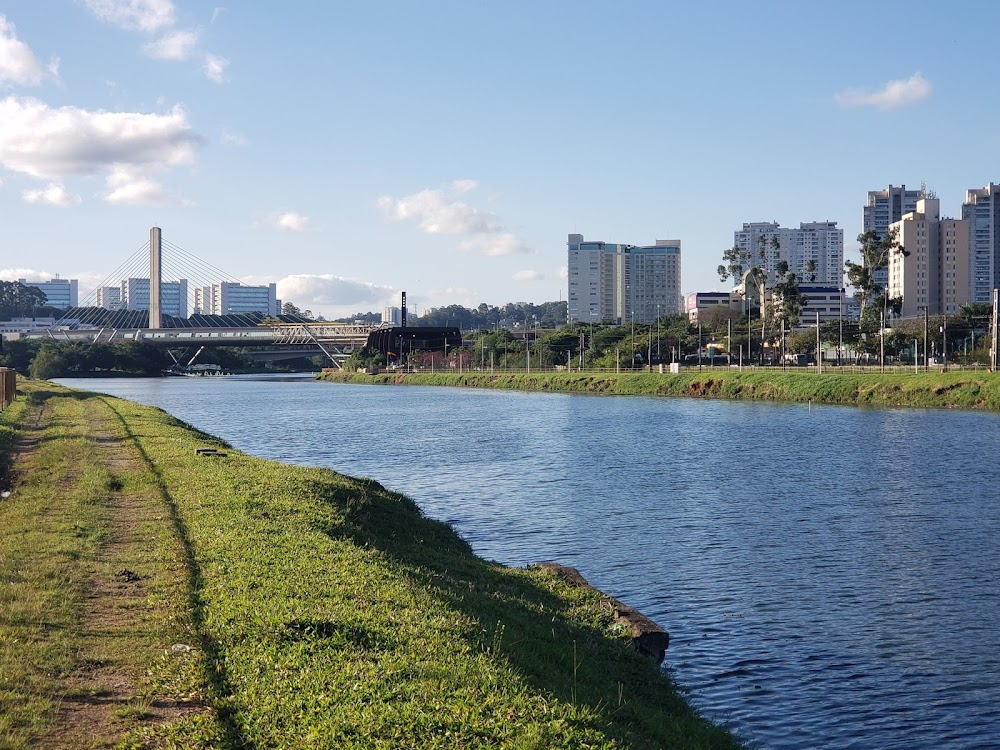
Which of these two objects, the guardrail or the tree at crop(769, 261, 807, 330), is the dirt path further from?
the tree at crop(769, 261, 807, 330)

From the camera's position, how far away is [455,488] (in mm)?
32844

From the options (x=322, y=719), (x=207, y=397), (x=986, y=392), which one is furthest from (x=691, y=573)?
(x=207, y=397)

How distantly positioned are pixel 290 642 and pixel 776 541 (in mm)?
15141

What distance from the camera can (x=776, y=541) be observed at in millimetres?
22922

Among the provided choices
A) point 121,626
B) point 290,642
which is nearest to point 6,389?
point 121,626

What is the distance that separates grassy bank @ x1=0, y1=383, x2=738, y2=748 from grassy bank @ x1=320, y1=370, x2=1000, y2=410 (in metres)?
60.9

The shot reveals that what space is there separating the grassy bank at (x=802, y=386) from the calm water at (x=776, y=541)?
16.2m

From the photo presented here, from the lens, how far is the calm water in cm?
1320

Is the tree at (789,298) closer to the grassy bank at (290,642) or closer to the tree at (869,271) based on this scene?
the tree at (869,271)

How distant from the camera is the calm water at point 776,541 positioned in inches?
520

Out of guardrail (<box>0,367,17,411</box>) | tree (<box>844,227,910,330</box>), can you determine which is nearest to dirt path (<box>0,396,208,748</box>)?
guardrail (<box>0,367,17,411</box>)

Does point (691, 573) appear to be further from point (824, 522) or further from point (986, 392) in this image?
point (986, 392)

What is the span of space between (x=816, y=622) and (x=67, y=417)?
39697mm

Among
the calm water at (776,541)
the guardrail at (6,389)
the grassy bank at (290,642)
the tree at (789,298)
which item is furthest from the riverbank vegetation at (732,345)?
the grassy bank at (290,642)
